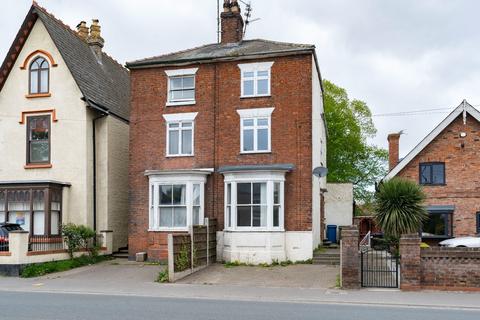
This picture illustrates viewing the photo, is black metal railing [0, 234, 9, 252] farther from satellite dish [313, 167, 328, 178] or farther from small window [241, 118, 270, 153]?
satellite dish [313, 167, 328, 178]

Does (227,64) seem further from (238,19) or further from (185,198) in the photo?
(185,198)

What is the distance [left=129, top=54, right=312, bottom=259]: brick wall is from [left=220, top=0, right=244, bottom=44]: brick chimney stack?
3152mm

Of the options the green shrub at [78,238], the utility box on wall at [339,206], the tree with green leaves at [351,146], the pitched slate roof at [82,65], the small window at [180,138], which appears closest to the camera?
the green shrub at [78,238]

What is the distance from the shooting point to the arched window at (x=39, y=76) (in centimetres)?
2617

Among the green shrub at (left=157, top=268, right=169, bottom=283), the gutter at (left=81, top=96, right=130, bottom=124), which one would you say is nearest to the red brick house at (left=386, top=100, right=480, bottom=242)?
the green shrub at (left=157, top=268, right=169, bottom=283)

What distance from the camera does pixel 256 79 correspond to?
2438 centimetres

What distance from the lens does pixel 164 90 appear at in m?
25.3

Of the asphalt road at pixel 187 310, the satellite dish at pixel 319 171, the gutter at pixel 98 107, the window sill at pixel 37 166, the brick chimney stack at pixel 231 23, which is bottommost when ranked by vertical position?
the asphalt road at pixel 187 310

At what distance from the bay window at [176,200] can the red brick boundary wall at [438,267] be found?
997 centimetres

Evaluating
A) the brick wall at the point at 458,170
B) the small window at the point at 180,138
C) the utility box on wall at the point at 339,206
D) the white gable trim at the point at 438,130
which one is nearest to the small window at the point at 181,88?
the small window at the point at 180,138

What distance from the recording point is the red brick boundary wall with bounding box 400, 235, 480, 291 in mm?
16391

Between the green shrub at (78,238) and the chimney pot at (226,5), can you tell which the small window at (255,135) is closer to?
the chimney pot at (226,5)

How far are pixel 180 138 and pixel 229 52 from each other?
447 centimetres

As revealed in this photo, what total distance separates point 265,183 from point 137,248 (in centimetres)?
667
